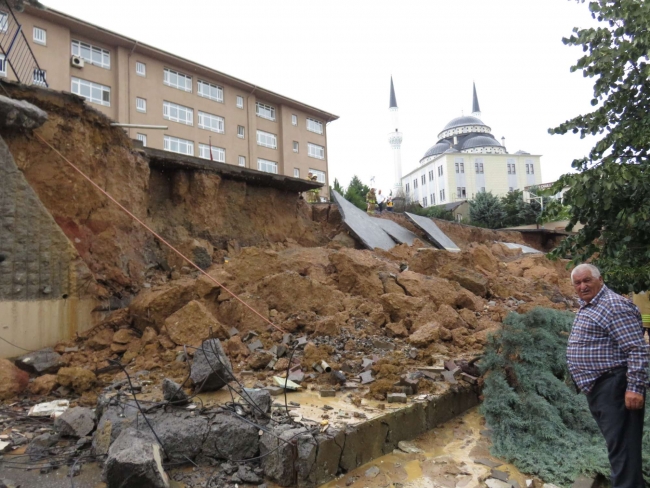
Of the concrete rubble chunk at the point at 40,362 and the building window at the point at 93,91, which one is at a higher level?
the building window at the point at 93,91

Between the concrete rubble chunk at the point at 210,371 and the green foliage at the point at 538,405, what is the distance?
9.12 ft

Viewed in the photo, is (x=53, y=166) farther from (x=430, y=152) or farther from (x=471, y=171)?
(x=430, y=152)

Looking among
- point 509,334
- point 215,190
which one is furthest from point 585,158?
point 215,190

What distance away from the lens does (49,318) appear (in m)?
6.41

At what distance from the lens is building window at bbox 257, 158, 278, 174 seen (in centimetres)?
3156

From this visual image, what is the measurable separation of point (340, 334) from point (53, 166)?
545 cm

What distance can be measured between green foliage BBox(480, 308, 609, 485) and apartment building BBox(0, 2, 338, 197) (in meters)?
15.8

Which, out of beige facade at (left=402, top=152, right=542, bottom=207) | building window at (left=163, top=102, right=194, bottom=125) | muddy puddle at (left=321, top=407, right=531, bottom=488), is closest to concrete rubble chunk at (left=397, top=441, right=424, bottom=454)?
muddy puddle at (left=321, top=407, right=531, bottom=488)

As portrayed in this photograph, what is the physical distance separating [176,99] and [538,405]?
27.2 metres

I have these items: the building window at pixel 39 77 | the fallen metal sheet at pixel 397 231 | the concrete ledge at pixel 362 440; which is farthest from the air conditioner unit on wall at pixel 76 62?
the concrete ledge at pixel 362 440

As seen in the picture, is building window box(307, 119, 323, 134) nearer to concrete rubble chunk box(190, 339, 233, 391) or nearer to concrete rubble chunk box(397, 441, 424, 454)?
concrete rubble chunk box(190, 339, 233, 391)

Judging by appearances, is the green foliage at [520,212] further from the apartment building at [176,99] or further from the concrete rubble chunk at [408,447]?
the concrete rubble chunk at [408,447]

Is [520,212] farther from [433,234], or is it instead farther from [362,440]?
[362,440]

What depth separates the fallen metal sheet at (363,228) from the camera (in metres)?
14.2
